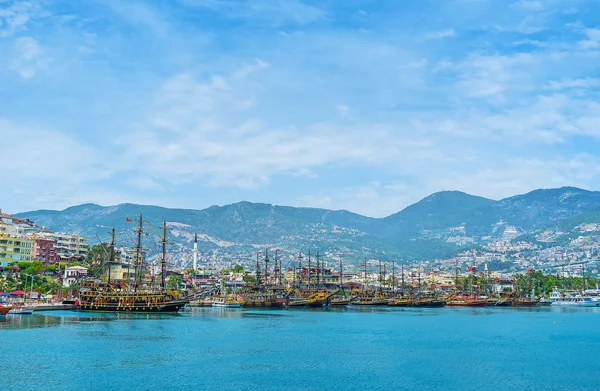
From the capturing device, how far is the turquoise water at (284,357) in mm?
43469

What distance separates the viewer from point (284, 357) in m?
54.8

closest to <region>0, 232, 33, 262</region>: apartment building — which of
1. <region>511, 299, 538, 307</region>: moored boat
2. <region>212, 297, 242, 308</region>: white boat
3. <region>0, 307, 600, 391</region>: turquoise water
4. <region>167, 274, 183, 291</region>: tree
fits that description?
<region>167, 274, 183, 291</region>: tree

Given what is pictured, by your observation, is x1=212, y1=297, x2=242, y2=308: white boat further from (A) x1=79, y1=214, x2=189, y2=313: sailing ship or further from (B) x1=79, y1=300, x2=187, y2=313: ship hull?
(B) x1=79, y1=300, x2=187, y2=313: ship hull

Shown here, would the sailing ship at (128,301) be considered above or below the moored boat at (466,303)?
above

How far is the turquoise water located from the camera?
143 ft

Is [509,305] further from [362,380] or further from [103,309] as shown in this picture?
[362,380]

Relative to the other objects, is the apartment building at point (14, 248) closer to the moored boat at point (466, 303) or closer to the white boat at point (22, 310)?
the white boat at point (22, 310)

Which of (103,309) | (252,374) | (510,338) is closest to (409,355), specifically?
(252,374)

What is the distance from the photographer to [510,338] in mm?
75000

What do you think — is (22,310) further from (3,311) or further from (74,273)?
(74,273)

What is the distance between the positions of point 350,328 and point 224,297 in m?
74.0

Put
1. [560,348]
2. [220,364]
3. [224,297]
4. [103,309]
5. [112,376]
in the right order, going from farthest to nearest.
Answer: [224,297]
[103,309]
[560,348]
[220,364]
[112,376]

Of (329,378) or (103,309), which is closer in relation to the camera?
(329,378)

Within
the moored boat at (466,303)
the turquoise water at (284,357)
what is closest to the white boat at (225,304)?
the turquoise water at (284,357)
